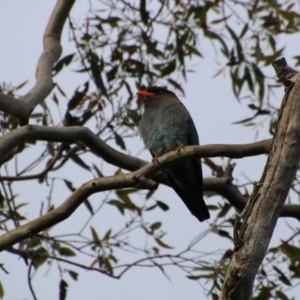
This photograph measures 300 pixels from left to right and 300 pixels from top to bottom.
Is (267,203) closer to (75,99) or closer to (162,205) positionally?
(75,99)

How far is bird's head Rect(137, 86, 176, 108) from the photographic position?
6.83 m

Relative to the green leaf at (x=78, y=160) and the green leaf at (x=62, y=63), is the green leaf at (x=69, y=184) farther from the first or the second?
the green leaf at (x=62, y=63)

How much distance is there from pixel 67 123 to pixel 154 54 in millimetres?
1842

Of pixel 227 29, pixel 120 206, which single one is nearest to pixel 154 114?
pixel 120 206

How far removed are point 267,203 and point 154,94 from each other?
2991 millimetres

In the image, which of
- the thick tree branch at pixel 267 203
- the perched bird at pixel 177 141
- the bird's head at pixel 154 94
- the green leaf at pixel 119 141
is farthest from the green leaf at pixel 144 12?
the thick tree branch at pixel 267 203

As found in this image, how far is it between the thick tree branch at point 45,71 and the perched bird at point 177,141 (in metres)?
0.88

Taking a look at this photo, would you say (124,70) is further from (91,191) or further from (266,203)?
(266,203)

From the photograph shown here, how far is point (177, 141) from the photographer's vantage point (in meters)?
6.27

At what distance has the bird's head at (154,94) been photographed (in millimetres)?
6828

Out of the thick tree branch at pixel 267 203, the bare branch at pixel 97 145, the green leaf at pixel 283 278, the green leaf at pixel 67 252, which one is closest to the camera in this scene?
the thick tree branch at pixel 267 203

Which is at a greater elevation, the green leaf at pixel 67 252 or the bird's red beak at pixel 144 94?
the bird's red beak at pixel 144 94

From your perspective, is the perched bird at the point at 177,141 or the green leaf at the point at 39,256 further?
the green leaf at the point at 39,256

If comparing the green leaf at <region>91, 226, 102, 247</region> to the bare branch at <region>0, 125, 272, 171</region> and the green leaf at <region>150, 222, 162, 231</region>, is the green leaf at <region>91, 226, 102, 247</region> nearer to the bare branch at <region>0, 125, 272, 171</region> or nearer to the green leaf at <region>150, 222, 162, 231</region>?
the green leaf at <region>150, 222, 162, 231</region>
